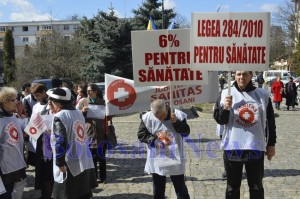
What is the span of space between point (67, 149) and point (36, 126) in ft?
3.77

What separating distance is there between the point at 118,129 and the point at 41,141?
26.3 ft

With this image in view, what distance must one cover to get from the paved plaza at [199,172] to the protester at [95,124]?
1.65 feet

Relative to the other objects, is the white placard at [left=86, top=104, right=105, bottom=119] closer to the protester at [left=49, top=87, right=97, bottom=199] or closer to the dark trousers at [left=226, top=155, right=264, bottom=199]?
the protester at [left=49, top=87, right=97, bottom=199]

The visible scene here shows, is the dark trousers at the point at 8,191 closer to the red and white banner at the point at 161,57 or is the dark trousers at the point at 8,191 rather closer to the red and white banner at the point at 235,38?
the red and white banner at the point at 161,57

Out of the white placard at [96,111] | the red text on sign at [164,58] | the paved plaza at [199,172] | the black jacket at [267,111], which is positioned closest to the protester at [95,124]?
the white placard at [96,111]

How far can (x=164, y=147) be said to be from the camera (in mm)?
5059

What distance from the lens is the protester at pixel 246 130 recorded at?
15.1ft

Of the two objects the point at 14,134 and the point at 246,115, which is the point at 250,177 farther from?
the point at 14,134

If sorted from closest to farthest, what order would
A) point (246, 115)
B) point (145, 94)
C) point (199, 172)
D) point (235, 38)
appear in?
1. point (246, 115)
2. point (235, 38)
3. point (145, 94)
4. point (199, 172)

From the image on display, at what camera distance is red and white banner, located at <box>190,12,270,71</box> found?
4.86 m

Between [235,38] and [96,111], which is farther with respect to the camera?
[96,111]

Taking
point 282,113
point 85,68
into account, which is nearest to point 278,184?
point 282,113

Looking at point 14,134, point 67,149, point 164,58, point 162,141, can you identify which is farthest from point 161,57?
point 14,134

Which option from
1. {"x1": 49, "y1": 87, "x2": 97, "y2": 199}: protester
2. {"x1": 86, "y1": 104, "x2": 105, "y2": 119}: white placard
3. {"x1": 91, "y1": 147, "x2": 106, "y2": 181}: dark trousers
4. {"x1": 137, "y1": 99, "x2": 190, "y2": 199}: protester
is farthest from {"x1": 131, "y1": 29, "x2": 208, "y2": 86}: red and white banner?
{"x1": 91, "y1": 147, "x2": 106, "y2": 181}: dark trousers
